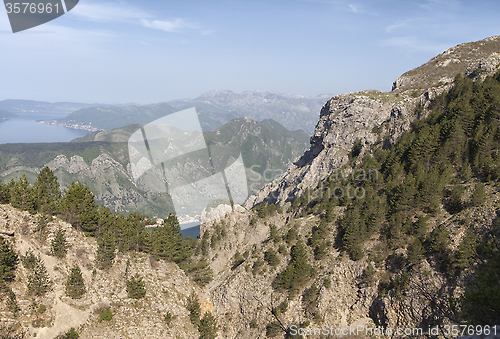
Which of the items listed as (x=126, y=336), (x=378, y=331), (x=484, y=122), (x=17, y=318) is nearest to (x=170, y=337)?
(x=126, y=336)

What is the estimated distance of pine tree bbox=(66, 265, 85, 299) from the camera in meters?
26.2

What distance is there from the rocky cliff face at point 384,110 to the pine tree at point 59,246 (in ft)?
246

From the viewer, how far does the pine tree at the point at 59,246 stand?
28.2 meters

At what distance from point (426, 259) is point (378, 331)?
12.2 meters

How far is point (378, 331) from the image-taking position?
36375mm

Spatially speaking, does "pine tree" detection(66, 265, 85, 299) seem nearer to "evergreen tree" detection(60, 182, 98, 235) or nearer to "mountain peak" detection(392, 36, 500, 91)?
"evergreen tree" detection(60, 182, 98, 235)

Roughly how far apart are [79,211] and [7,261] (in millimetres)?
11779

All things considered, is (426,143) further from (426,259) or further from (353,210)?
(426,259)

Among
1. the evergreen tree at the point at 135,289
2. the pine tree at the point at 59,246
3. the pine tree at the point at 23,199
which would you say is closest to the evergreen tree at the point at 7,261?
the pine tree at the point at 59,246

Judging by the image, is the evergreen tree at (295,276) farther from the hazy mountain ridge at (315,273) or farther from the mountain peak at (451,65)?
the mountain peak at (451,65)

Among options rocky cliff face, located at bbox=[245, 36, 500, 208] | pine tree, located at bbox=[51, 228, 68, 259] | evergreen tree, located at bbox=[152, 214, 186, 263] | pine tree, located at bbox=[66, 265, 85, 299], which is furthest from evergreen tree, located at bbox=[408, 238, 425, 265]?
rocky cliff face, located at bbox=[245, 36, 500, 208]

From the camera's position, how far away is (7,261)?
933 inches

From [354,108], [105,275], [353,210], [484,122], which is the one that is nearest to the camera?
[105,275]

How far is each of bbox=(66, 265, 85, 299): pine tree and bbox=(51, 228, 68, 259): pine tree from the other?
261cm
